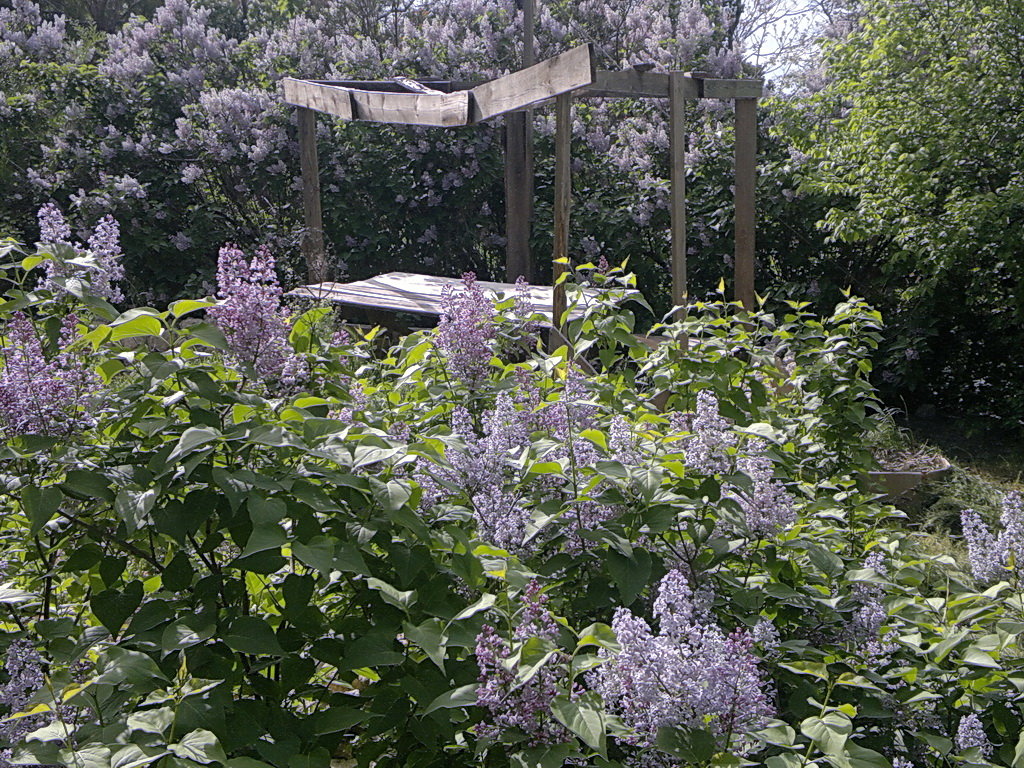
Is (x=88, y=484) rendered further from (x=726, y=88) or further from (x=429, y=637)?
(x=726, y=88)

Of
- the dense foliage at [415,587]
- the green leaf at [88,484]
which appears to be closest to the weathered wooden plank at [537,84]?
the dense foliage at [415,587]

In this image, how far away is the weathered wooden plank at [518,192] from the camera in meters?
8.03

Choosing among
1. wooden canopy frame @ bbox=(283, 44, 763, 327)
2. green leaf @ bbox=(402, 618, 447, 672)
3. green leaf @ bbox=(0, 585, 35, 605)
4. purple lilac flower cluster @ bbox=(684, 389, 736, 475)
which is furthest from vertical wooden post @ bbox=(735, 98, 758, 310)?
green leaf @ bbox=(0, 585, 35, 605)

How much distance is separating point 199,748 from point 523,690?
41 centimetres

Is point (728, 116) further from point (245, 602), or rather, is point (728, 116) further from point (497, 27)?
point (245, 602)

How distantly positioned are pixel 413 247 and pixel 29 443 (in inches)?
333

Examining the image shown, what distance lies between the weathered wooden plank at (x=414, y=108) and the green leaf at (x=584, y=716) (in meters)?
4.88

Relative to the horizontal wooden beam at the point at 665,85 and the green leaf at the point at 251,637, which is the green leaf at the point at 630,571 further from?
the horizontal wooden beam at the point at 665,85

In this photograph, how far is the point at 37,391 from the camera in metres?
1.56

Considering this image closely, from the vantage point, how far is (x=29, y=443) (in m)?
1.52

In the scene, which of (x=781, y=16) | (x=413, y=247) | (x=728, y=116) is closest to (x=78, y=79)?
(x=413, y=247)

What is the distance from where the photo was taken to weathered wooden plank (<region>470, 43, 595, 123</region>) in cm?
457

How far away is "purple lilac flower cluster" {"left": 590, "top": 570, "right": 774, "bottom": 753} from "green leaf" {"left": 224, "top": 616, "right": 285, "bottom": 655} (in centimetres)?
48

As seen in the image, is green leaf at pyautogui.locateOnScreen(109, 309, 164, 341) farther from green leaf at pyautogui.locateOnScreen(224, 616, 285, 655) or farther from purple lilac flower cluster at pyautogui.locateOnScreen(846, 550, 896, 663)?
purple lilac flower cluster at pyautogui.locateOnScreen(846, 550, 896, 663)
